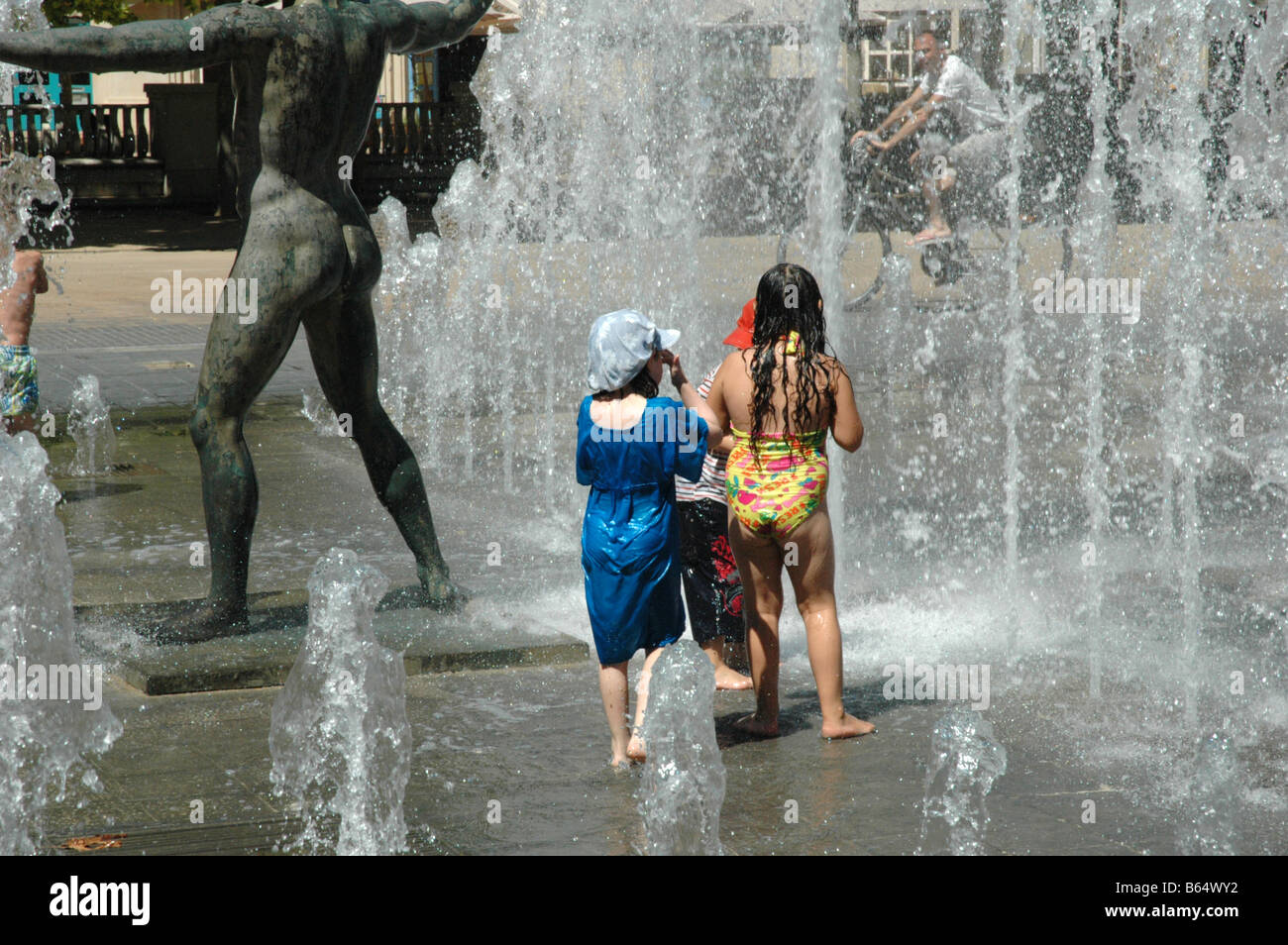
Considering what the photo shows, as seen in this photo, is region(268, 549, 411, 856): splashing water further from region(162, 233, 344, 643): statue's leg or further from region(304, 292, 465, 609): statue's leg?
region(304, 292, 465, 609): statue's leg

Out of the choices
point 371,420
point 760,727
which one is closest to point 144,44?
point 371,420

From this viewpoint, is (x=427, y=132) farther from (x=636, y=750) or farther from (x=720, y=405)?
(x=636, y=750)

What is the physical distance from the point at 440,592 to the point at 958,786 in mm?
2398

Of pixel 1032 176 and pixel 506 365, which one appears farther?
pixel 1032 176

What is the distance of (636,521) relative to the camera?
446 centimetres

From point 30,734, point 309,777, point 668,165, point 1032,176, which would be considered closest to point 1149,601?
point 309,777

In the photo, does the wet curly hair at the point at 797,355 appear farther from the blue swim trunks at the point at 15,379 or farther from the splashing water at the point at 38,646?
the blue swim trunks at the point at 15,379

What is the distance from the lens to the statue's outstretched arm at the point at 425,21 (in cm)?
561

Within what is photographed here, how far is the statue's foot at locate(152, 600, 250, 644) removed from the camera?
17.6ft

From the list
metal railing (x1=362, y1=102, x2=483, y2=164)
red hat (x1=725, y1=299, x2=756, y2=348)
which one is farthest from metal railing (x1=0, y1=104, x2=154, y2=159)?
red hat (x1=725, y1=299, x2=756, y2=348)

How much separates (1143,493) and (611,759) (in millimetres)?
4436

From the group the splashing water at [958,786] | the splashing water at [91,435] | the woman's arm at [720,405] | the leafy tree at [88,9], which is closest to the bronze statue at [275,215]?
the woman's arm at [720,405]

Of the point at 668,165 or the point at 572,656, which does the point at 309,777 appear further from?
the point at 668,165

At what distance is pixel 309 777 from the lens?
166 inches
